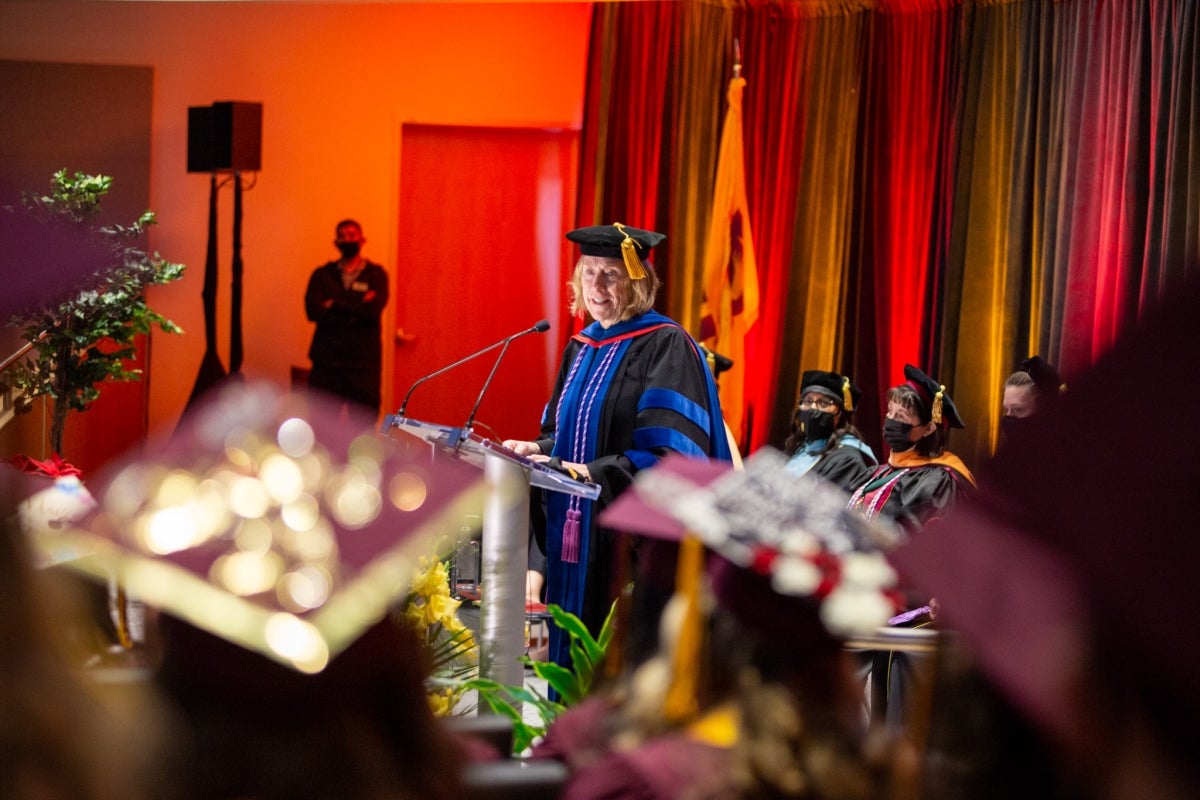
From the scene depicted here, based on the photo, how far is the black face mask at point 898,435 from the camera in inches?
203

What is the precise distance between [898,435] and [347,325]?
4.36 m

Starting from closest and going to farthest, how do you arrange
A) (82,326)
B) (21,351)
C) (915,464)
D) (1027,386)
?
(915,464)
(1027,386)
(82,326)
(21,351)

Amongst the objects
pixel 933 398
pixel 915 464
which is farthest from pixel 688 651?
pixel 933 398

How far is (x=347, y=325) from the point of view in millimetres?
8602

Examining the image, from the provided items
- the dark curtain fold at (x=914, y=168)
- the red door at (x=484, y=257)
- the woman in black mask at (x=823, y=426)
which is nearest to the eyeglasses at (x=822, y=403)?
the woman in black mask at (x=823, y=426)

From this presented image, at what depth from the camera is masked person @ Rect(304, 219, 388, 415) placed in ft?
28.1

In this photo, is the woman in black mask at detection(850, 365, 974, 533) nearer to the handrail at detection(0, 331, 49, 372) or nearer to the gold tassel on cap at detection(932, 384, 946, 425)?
the gold tassel on cap at detection(932, 384, 946, 425)

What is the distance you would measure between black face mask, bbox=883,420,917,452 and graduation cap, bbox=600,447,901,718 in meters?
3.88

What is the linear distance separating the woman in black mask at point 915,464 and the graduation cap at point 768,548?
3596 mm

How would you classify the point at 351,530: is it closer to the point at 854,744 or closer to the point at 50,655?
the point at 50,655

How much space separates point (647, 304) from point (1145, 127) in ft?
11.1

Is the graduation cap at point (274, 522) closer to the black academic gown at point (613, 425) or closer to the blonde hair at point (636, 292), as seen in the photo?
the black academic gown at point (613, 425)

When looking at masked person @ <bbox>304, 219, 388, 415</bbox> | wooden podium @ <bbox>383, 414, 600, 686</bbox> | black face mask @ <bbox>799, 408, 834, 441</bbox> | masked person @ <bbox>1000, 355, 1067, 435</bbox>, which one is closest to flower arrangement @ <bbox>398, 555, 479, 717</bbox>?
wooden podium @ <bbox>383, 414, 600, 686</bbox>

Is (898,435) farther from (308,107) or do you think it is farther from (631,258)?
(308,107)
